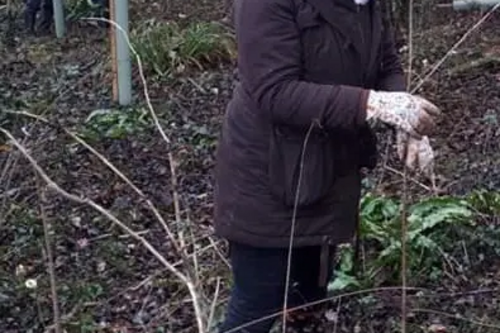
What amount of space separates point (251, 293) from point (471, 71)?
477cm

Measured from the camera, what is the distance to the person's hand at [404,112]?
276 centimetres

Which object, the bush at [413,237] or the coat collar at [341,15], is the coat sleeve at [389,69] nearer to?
the coat collar at [341,15]

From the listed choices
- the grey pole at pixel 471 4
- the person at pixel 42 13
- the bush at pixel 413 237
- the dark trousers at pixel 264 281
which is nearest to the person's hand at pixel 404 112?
the dark trousers at pixel 264 281

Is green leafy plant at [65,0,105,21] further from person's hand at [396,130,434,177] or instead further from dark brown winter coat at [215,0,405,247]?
person's hand at [396,130,434,177]

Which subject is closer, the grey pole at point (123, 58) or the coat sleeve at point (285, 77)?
the coat sleeve at point (285, 77)

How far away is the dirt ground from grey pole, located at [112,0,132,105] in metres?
0.22

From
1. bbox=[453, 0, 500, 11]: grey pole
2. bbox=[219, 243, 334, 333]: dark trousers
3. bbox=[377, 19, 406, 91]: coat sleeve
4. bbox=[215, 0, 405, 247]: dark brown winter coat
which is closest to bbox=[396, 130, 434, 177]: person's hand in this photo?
bbox=[215, 0, 405, 247]: dark brown winter coat

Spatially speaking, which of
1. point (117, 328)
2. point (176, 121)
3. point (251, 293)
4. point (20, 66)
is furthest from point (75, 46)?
point (251, 293)

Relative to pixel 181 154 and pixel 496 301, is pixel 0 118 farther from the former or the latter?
pixel 496 301

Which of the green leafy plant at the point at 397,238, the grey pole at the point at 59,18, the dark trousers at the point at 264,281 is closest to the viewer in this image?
the dark trousers at the point at 264,281

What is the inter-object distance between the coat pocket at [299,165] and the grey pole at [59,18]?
753 centimetres

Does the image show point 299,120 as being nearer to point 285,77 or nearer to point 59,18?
point 285,77

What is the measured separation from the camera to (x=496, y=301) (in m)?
4.34

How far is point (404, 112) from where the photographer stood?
2758 mm
